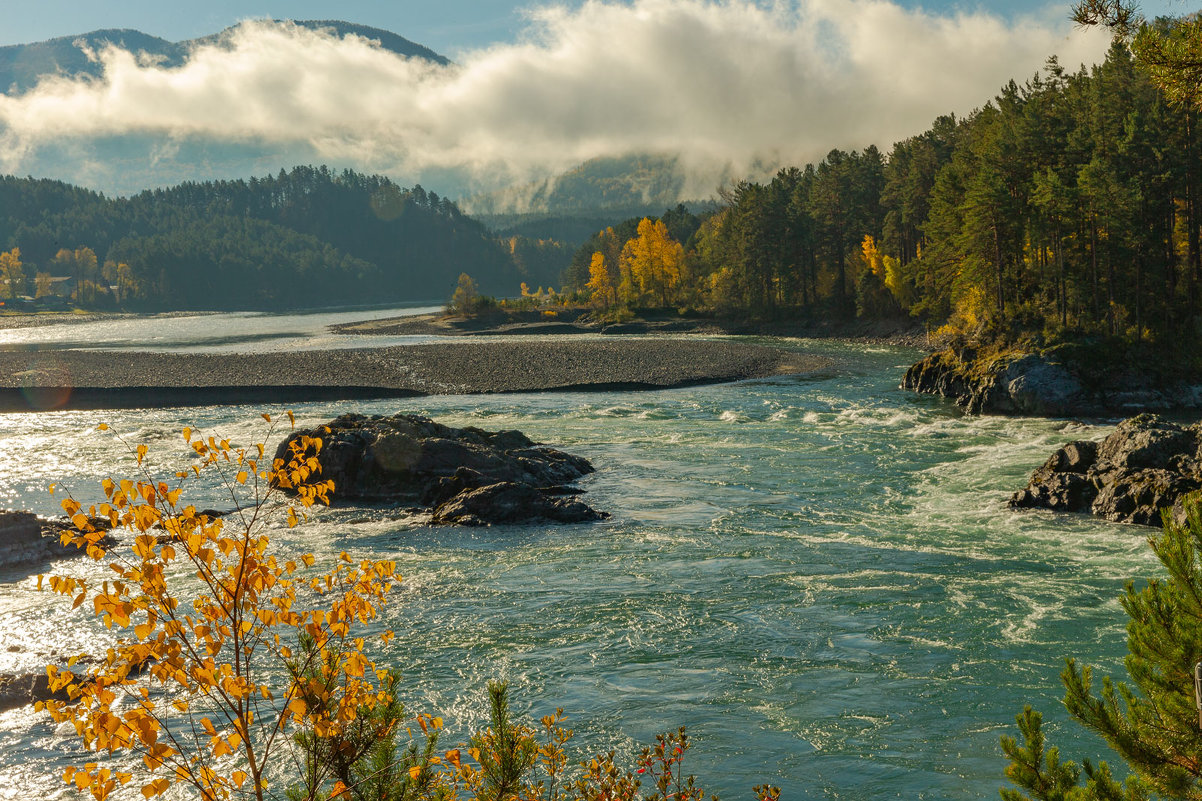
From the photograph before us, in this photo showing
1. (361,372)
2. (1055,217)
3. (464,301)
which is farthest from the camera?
(464,301)

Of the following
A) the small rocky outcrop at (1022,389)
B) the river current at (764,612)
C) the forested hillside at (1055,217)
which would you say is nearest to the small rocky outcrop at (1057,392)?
the small rocky outcrop at (1022,389)

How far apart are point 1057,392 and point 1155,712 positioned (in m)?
46.3

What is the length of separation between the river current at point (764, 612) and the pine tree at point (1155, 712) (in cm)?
662

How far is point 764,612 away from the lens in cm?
1991

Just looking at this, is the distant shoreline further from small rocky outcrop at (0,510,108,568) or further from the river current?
small rocky outcrop at (0,510,108,568)

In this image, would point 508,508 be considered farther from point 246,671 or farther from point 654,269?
point 654,269

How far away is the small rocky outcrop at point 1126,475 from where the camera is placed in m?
25.7

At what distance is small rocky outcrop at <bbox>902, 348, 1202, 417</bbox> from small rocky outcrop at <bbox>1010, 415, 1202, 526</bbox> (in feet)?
61.2

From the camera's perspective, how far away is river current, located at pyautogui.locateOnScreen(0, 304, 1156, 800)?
568 inches

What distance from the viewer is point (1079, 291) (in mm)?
58625

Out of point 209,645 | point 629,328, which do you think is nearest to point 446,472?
point 209,645

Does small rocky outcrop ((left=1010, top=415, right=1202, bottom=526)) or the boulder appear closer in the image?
small rocky outcrop ((left=1010, top=415, right=1202, bottom=526))

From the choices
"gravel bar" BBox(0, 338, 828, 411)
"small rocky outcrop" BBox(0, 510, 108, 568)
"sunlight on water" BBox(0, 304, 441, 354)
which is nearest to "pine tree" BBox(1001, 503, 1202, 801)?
"small rocky outcrop" BBox(0, 510, 108, 568)

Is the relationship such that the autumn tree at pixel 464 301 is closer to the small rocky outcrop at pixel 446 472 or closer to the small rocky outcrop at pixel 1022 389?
the small rocky outcrop at pixel 1022 389
